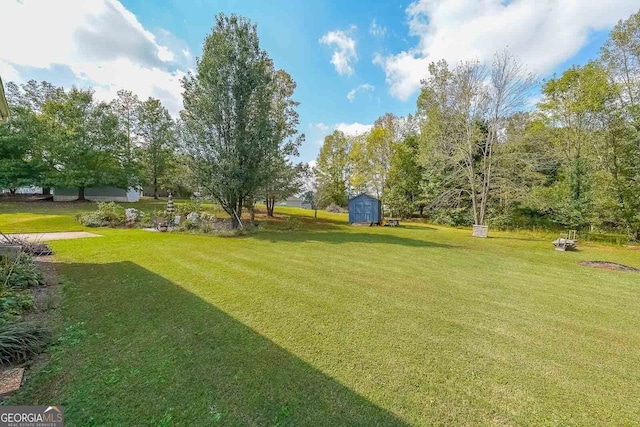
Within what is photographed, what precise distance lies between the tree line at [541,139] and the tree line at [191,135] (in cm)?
999

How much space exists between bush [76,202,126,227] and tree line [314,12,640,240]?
17.5 m

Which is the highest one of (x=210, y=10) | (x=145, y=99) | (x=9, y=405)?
(x=145, y=99)

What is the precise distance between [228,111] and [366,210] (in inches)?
434

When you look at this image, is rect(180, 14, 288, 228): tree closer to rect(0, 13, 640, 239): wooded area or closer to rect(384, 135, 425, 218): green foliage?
rect(0, 13, 640, 239): wooded area

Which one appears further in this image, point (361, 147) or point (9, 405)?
point (361, 147)

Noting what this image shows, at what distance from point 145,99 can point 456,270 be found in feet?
103

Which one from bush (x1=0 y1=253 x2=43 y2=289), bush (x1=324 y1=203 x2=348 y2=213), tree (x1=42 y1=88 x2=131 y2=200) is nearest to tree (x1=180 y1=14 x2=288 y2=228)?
bush (x1=0 y1=253 x2=43 y2=289)

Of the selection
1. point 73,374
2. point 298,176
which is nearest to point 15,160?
point 298,176

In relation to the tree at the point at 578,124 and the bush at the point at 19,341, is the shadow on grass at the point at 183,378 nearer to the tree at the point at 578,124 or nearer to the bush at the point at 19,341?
the bush at the point at 19,341

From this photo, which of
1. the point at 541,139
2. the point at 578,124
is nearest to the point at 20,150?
the point at 541,139

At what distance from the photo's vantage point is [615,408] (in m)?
2.16

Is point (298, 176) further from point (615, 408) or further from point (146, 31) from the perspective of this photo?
point (615, 408)

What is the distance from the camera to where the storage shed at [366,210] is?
1883cm

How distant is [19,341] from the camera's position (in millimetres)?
2555
